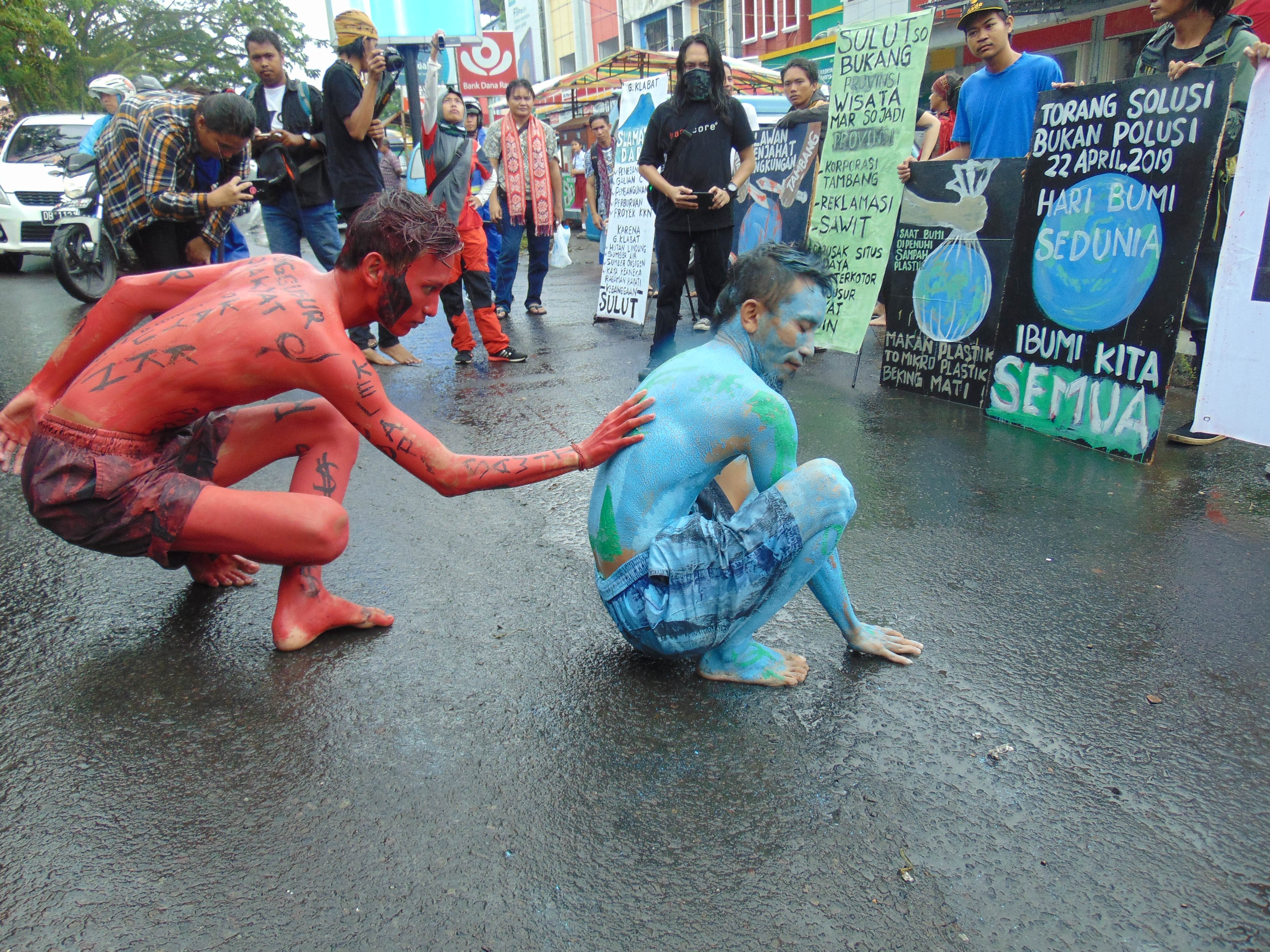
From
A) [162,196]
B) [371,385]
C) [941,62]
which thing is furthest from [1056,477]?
[941,62]

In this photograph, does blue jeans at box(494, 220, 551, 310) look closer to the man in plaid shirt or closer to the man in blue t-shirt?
the man in plaid shirt

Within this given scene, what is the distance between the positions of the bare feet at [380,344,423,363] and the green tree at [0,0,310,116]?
13.5 metres

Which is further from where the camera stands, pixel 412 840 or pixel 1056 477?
pixel 1056 477

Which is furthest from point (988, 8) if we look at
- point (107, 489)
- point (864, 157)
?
point (107, 489)

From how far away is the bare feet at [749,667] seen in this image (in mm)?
2332

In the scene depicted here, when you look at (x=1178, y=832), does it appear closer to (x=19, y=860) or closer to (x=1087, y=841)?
(x=1087, y=841)

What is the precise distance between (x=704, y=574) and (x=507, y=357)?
4429 millimetres

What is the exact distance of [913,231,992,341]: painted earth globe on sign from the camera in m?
4.82

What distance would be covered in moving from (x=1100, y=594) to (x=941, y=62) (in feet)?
55.3

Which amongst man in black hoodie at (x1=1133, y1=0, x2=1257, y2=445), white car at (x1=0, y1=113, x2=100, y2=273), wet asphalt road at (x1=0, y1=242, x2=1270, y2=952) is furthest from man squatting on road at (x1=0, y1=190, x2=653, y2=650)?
white car at (x1=0, y1=113, x2=100, y2=273)

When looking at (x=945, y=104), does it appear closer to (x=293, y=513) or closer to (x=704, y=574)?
(x=704, y=574)

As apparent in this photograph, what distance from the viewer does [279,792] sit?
6.40 feet

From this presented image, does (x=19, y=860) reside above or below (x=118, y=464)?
below

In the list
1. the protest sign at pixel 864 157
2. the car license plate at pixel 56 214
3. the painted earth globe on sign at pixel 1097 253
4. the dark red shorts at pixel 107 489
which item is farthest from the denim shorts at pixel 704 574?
the car license plate at pixel 56 214
